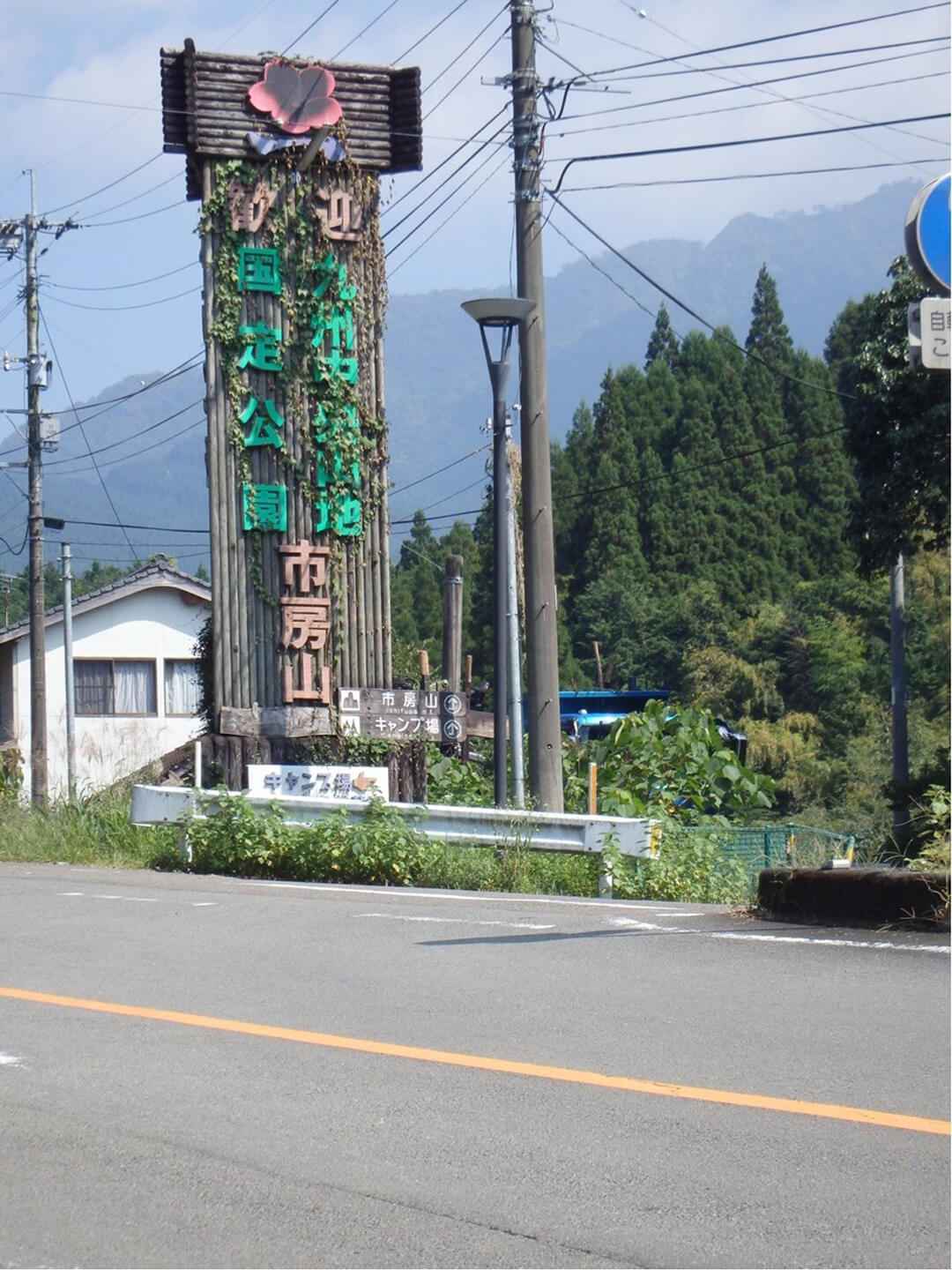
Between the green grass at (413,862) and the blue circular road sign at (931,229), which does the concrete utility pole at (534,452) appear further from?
the blue circular road sign at (931,229)

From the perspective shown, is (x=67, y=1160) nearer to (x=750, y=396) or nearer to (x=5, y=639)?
(x=5, y=639)

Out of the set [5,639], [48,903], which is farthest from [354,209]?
[5,639]

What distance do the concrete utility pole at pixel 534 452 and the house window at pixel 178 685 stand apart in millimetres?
23883

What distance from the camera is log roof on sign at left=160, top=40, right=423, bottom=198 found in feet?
59.1

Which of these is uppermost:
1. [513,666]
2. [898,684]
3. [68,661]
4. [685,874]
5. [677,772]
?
[68,661]

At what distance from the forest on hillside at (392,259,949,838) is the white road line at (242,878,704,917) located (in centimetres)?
2366

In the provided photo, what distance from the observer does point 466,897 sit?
11398 millimetres

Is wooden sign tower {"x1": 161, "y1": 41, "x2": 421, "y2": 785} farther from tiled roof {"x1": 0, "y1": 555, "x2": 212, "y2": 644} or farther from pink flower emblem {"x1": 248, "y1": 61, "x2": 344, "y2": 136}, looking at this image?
tiled roof {"x1": 0, "y1": 555, "x2": 212, "y2": 644}

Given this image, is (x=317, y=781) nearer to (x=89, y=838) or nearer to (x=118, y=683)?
(x=89, y=838)

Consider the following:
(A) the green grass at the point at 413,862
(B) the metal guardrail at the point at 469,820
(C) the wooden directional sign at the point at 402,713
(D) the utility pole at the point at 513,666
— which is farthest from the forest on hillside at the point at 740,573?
(B) the metal guardrail at the point at 469,820

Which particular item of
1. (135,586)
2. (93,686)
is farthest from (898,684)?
(93,686)

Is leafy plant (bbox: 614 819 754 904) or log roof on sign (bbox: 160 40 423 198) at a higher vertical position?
log roof on sign (bbox: 160 40 423 198)

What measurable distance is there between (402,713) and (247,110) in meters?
7.51

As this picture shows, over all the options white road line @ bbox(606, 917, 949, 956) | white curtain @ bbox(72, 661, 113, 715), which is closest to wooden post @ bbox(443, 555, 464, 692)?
white road line @ bbox(606, 917, 949, 956)
